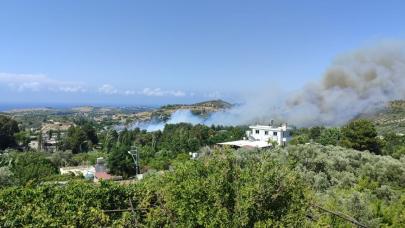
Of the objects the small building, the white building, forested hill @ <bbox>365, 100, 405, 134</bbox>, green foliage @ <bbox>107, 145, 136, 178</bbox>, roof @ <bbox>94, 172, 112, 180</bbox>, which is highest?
forested hill @ <bbox>365, 100, 405, 134</bbox>

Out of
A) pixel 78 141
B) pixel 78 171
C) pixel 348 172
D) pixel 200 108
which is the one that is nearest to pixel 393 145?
pixel 348 172

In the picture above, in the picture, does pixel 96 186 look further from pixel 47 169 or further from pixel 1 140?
pixel 1 140

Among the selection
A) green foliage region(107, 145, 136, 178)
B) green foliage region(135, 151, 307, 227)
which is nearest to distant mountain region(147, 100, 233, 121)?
green foliage region(107, 145, 136, 178)

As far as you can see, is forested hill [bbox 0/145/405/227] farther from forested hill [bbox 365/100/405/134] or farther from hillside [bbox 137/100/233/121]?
hillside [bbox 137/100/233/121]

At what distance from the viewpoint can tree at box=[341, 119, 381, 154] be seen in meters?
27.0

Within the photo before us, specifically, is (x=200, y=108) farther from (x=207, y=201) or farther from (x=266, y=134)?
(x=207, y=201)

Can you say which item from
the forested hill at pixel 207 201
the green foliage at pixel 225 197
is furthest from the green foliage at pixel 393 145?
the green foliage at pixel 225 197

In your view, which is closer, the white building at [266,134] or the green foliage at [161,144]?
the green foliage at [161,144]

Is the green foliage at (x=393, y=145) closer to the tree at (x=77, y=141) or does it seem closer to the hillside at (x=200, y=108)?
the tree at (x=77, y=141)

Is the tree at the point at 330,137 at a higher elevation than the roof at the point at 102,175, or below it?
higher

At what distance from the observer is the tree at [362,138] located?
2697 centimetres

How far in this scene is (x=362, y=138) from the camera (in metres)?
27.2

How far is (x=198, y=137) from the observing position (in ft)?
140

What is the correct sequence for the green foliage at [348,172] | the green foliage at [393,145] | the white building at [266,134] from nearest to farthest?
the green foliage at [348,172]
the green foliage at [393,145]
the white building at [266,134]
